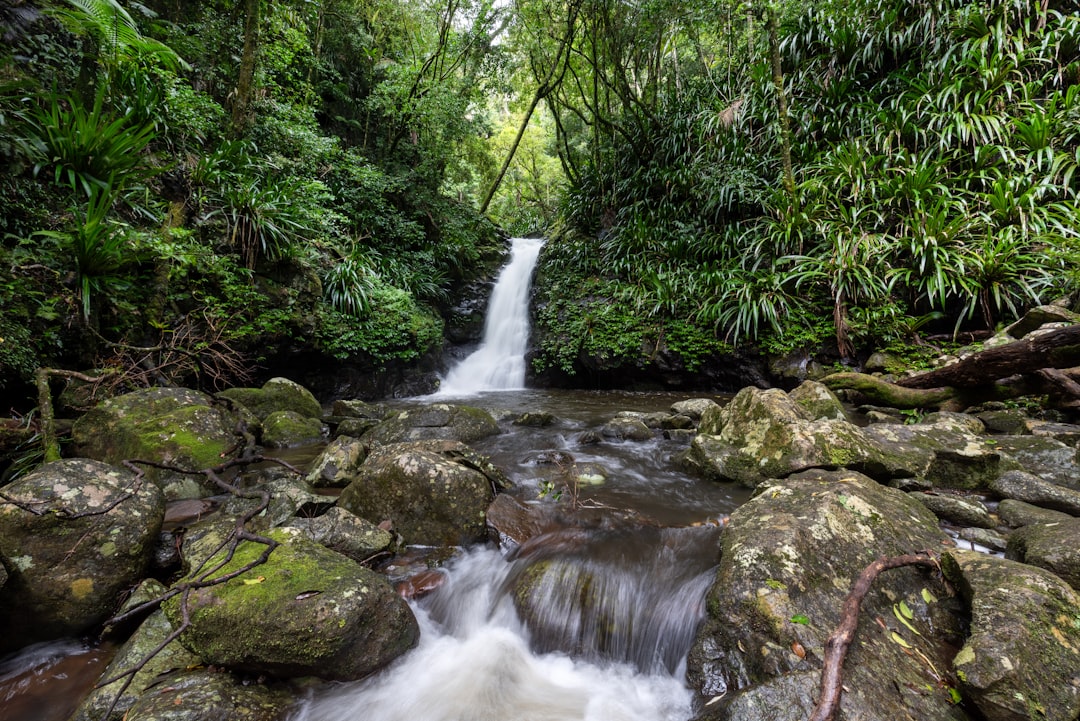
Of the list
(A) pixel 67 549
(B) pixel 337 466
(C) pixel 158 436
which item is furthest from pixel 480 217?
(A) pixel 67 549

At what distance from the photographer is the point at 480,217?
12.1 meters

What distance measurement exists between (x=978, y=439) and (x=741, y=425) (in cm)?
193

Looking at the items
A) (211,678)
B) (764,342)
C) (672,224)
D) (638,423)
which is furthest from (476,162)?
(211,678)

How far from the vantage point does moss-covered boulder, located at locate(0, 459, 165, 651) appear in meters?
1.91

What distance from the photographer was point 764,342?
23.5ft

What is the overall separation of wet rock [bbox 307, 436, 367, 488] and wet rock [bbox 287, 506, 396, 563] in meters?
0.89

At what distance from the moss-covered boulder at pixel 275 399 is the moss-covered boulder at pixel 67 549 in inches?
119

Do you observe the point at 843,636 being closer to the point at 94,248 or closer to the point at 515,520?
the point at 515,520

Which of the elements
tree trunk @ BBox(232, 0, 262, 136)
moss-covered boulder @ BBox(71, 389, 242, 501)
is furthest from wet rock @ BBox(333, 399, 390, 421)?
tree trunk @ BBox(232, 0, 262, 136)

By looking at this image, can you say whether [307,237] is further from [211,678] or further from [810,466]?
[810,466]

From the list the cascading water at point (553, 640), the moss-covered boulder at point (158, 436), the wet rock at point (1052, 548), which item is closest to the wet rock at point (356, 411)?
the moss-covered boulder at point (158, 436)

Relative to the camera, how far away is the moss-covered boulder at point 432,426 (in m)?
4.69

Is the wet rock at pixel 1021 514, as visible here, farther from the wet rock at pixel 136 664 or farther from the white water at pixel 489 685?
the wet rock at pixel 136 664

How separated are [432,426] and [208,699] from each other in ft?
10.9
